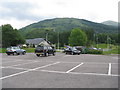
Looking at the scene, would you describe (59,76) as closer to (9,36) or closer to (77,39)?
(9,36)

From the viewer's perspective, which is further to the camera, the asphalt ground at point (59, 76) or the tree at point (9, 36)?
the tree at point (9, 36)

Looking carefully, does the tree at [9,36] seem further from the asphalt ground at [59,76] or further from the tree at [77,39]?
the asphalt ground at [59,76]

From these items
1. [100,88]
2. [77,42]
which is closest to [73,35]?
[77,42]

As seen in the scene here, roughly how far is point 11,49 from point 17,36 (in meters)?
29.3

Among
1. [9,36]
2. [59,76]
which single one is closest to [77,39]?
[9,36]

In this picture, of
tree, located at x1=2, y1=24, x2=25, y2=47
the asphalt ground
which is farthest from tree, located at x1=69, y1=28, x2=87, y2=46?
the asphalt ground

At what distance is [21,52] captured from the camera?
30.1 m

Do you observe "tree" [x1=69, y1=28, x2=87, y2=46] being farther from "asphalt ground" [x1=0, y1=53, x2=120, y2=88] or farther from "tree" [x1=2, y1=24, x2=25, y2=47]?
"asphalt ground" [x1=0, y1=53, x2=120, y2=88]

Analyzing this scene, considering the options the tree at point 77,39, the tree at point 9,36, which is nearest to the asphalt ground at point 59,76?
the tree at point 9,36

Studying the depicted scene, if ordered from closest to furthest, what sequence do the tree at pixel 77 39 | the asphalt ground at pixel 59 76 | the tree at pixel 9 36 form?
the asphalt ground at pixel 59 76 < the tree at pixel 9 36 < the tree at pixel 77 39

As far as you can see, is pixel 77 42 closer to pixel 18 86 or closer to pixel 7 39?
pixel 7 39

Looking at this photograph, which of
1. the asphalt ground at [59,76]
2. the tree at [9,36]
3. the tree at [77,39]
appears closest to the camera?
the asphalt ground at [59,76]

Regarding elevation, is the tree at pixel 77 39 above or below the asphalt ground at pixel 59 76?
above

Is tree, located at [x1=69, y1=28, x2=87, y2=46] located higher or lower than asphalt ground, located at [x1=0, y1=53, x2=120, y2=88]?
higher
